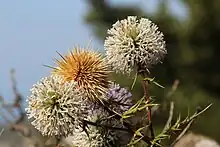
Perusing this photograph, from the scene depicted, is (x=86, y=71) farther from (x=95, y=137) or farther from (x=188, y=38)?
(x=188, y=38)

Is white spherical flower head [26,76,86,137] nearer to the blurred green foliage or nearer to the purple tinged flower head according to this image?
the purple tinged flower head

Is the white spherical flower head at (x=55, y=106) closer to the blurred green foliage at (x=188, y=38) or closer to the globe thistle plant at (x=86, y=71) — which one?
the globe thistle plant at (x=86, y=71)

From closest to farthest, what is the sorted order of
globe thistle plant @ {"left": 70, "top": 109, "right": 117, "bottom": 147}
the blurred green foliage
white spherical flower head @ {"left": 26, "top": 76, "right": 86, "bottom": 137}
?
white spherical flower head @ {"left": 26, "top": 76, "right": 86, "bottom": 137} → globe thistle plant @ {"left": 70, "top": 109, "right": 117, "bottom": 147} → the blurred green foliage

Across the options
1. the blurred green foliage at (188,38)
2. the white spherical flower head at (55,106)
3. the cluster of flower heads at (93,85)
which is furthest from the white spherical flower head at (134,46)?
the blurred green foliage at (188,38)

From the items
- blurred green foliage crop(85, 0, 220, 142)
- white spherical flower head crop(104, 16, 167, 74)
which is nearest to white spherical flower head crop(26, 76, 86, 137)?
white spherical flower head crop(104, 16, 167, 74)

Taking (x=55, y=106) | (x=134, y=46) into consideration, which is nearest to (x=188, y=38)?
(x=134, y=46)

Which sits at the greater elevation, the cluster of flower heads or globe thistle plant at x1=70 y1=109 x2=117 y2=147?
the cluster of flower heads

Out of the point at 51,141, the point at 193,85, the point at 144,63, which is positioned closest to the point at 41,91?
the point at 144,63
